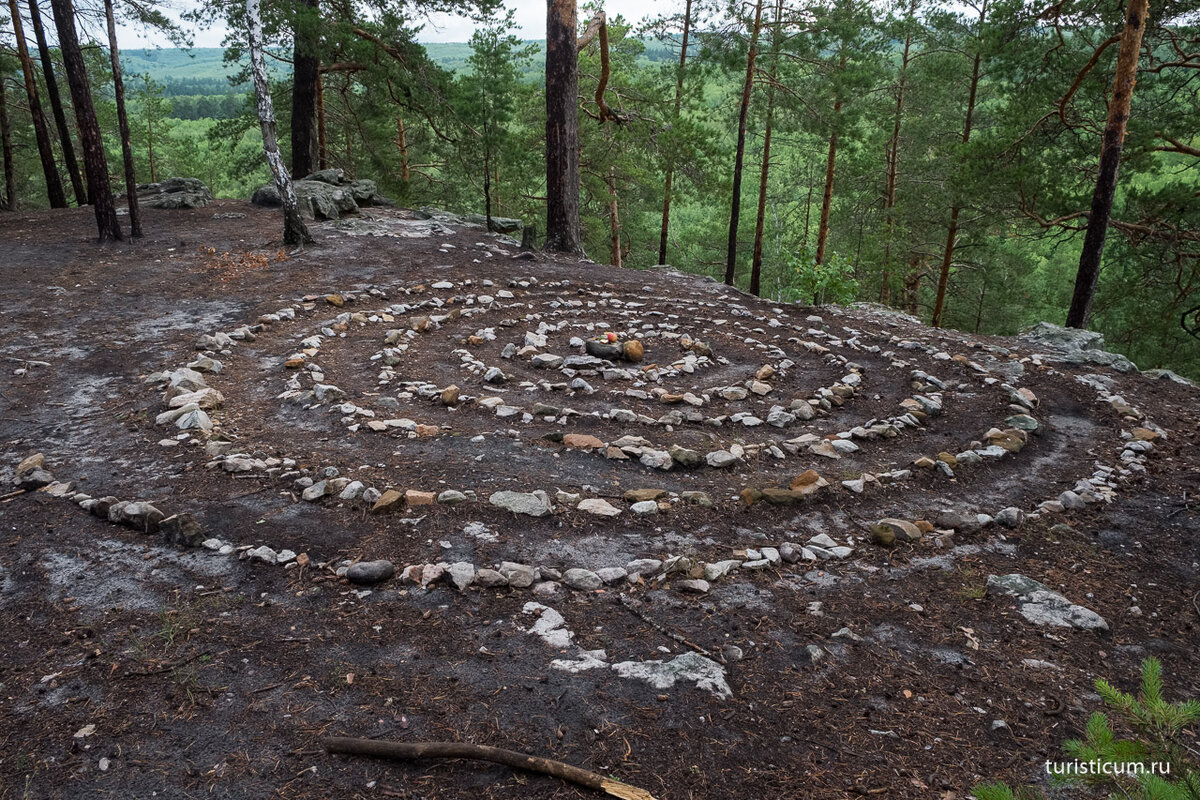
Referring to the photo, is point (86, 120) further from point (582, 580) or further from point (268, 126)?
point (582, 580)

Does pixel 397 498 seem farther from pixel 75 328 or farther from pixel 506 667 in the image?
pixel 75 328

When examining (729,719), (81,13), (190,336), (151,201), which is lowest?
(729,719)

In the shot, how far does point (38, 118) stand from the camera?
16609mm

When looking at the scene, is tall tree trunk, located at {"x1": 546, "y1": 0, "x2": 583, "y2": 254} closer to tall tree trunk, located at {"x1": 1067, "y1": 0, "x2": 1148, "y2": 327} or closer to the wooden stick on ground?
tall tree trunk, located at {"x1": 1067, "y1": 0, "x2": 1148, "y2": 327}

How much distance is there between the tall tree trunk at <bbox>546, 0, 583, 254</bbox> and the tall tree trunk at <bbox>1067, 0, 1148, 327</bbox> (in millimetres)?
9533

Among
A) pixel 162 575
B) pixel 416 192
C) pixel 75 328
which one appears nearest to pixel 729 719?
pixel 162 575

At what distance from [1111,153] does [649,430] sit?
30.6 feet

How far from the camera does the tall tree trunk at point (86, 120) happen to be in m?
10.9

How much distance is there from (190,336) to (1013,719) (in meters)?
8.73

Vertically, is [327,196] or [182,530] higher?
[327,196]

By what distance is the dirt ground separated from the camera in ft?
8.43

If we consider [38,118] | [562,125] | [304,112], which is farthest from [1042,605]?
[38,118]

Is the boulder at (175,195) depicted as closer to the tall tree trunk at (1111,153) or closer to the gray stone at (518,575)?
the gray stone at (518,575)

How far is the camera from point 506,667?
3.06 metres
